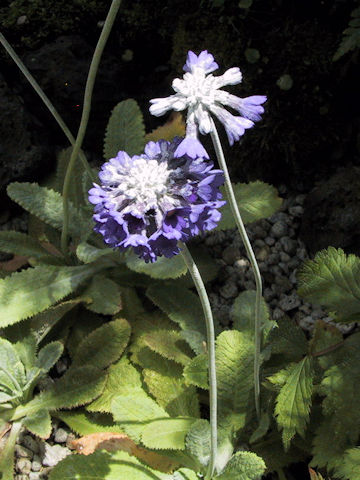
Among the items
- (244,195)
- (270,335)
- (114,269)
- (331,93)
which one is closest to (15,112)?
(114,269)

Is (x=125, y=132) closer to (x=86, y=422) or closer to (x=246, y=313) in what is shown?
(x=246, y=313)

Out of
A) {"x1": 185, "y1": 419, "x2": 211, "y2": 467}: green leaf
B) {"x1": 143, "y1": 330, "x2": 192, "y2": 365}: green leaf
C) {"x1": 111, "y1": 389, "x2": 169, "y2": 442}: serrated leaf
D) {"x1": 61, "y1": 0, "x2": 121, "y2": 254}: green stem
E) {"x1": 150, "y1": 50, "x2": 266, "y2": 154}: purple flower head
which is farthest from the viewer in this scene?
{"x1": 143, "y1": 330, "x2": 192, "y2": 365}: green leaf

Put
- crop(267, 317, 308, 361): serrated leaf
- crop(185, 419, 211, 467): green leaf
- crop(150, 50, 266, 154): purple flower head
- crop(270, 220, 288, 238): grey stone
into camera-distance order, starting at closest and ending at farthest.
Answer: crop(150, 50, 266, 154): purple flower head, crop(185, 419, 211, 467): green leaf, crop(267, 317, 308, 361): serrated leaf, crop(270, 220, 288, 238): grey stone

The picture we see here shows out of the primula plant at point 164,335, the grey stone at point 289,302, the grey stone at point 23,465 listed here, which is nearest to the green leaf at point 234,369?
the primula plant at point 164,335

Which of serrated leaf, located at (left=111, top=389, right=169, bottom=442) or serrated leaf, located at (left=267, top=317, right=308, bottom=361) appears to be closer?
serrated leaf, located at (left=111, top=389, right=169, bottom=442)

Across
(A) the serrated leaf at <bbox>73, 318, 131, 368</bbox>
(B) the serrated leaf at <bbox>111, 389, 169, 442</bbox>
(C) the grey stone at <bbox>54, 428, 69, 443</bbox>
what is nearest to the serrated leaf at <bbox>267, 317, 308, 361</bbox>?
(B) the serrated leaf at <bbox>111, 389, 169, 442</bbox>

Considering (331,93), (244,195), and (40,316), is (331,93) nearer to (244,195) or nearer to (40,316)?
(244,195)

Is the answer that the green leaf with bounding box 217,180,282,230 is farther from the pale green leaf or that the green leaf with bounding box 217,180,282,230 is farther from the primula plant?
the pale green leaf

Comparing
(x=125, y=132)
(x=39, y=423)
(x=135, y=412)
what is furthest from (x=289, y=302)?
(x=39, y=423)

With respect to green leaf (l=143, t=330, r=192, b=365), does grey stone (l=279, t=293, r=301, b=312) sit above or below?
below
